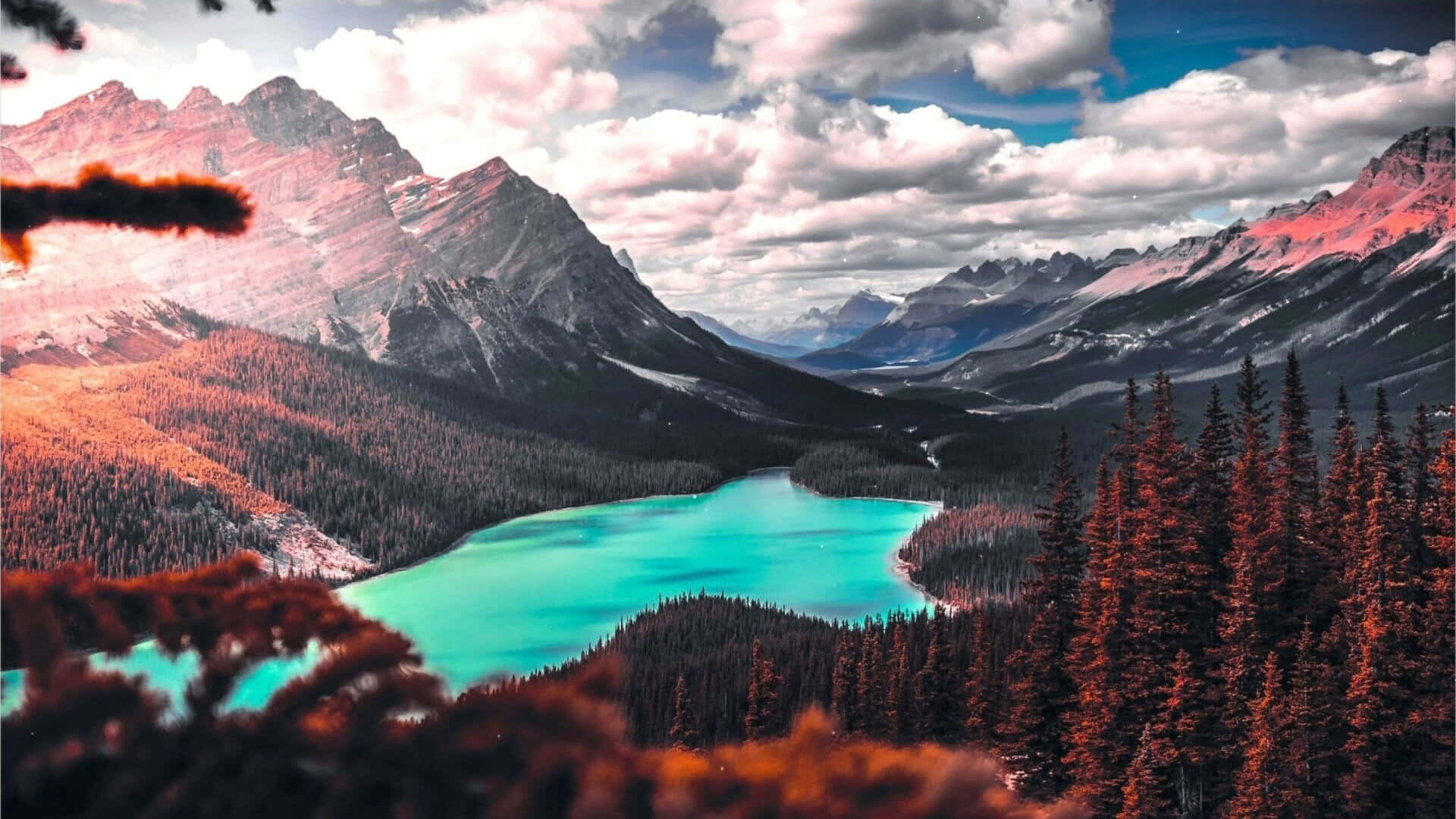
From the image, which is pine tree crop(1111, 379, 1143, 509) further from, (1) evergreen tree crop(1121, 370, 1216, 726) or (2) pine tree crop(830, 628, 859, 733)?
(2) pine tree crop(830, 628, 859, 733)

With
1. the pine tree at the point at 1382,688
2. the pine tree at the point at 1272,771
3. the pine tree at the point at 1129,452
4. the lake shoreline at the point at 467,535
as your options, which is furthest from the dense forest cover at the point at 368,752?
the lake shoreline at the point at 467,535

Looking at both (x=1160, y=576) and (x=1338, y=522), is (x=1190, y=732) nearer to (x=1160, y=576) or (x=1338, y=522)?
(x=1160, y=576)

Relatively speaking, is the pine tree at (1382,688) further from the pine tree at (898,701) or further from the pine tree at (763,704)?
the pine tree at (763,704)

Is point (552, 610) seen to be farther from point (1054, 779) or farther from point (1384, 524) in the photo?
point (1384, 524)

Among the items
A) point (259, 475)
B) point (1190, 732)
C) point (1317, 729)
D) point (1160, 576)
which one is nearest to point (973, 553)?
point (1160, 576)

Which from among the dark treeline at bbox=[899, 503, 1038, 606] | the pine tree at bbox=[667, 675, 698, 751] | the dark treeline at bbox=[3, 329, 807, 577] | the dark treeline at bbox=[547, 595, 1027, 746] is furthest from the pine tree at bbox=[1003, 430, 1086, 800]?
the dark treeline at bbox=[3, 329, 807, 577]

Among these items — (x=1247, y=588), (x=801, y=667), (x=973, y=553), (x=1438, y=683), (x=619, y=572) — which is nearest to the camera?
(x=1438, y=683)
